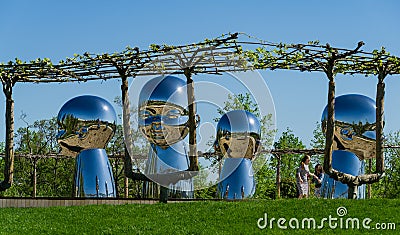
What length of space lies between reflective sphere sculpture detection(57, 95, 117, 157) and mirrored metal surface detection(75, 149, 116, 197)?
0.30 meters

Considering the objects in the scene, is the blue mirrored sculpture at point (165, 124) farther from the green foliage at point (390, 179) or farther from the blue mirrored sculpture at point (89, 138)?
the green foliage at point (390, 179)

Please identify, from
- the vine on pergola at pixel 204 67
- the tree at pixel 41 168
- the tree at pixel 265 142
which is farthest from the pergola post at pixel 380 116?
the tree at pixel 41 168

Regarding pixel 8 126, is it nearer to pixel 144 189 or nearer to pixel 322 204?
pixel 144 189

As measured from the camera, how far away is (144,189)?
20.5 meters

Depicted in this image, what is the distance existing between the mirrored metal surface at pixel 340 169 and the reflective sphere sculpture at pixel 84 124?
6.23 m

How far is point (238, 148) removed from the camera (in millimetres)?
19234

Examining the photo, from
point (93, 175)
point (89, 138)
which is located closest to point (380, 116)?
point (93, 175)

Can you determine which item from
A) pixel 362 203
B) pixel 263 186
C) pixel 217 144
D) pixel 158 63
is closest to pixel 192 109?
pixel 158 63

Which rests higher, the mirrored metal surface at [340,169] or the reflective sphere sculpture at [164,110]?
the reflective sphere sculpture at [164,110]

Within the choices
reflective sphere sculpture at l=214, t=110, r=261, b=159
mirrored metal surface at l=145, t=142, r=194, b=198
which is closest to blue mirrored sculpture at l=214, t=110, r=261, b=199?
reflective sphere sculpture at l=214, t=110, r=261, b=159

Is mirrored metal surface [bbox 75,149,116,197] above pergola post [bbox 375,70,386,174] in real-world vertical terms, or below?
below

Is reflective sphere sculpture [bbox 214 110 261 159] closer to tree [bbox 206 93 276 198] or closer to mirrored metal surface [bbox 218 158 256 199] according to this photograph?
mirrored metal surface [bbox 218 158 256 199]

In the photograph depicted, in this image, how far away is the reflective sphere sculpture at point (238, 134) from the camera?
19.1 m

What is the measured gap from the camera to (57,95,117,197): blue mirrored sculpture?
18188 millimetres
